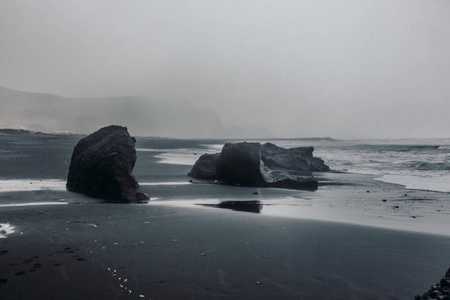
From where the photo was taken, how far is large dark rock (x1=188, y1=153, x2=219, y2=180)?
1538 cm

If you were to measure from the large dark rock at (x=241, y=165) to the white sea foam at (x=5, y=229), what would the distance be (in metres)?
8.96

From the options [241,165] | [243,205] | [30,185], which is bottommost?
[243,205]

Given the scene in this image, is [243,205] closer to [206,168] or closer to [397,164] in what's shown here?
[206,168]

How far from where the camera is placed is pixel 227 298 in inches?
133

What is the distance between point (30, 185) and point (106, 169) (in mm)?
3085

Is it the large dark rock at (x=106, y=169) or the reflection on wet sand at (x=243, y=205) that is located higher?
the large dark rock at (x=106, y=169)

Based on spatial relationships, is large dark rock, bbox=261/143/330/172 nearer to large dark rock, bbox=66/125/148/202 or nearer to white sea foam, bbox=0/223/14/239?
large dark rock, bbox=66/125/148/202

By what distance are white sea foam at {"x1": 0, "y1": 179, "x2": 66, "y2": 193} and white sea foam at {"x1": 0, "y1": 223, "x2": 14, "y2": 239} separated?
4.38 metres

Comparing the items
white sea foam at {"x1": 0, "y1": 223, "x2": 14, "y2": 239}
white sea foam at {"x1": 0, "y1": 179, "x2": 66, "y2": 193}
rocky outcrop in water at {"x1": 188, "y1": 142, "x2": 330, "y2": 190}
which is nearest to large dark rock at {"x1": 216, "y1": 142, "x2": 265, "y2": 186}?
rocky outcrop in water at {"x1": 188, "y1": 142, "x2": 330, "y2": 190}

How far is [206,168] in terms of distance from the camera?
15.7 m

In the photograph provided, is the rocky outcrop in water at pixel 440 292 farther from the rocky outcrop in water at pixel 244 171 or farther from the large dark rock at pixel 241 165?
the large dark rock at pixel 241 165

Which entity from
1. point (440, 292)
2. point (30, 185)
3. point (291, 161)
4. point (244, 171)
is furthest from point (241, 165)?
point (440, 292)

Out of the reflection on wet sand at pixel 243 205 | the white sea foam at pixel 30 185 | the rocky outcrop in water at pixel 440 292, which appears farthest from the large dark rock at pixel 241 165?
the rocky outcrop in water at pixel 440 292

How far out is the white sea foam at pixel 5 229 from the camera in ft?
17.7
